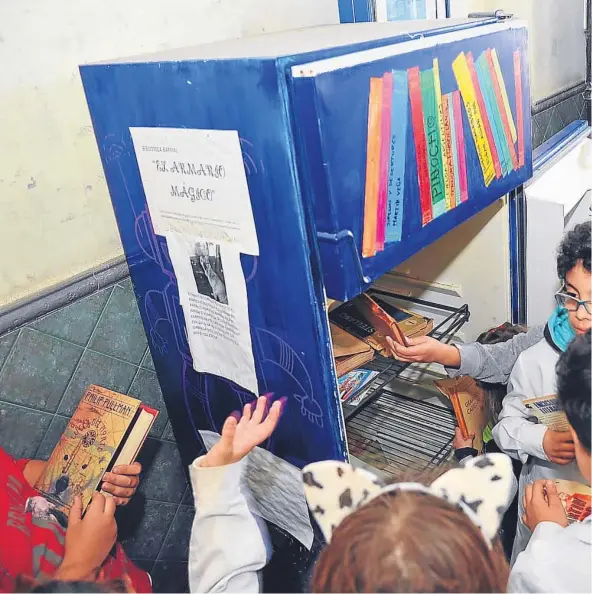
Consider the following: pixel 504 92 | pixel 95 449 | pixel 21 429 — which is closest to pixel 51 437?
pixel 21 429

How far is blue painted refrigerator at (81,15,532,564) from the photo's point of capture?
91 cm

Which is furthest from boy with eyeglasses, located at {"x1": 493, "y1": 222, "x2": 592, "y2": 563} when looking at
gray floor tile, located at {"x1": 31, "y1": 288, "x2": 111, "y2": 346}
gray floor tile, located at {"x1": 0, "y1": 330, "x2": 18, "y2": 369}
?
gray floor tile, located at {"x1": 0, "y1": 330, "x2": 18, "y2": 369}

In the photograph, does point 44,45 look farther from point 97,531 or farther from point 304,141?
point 97,531

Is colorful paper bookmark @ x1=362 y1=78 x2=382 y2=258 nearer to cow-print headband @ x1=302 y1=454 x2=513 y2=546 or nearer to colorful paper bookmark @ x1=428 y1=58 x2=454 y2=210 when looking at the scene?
colorful paper bookmark @ x1=428 y1=58 x2=454 y2=210

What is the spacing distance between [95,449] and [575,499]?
0.93 metres

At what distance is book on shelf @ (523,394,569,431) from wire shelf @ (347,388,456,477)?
0.46m

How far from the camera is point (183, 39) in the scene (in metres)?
1.42

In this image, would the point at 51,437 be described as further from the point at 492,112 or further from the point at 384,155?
the point at 492,112

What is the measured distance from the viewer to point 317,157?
2.97 ft

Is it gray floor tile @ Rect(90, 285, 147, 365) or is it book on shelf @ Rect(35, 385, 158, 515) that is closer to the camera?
book on shelf @ Rect(35, 385, 158, 515)

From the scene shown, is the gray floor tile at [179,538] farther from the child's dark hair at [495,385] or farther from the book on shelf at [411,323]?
the child's dark hair at [495,385]

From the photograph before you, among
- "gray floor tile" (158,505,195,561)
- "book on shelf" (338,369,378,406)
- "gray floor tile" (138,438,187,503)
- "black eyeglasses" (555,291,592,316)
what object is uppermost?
"black eyeglasses" (555,291,592,316)

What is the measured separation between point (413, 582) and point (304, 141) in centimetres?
61

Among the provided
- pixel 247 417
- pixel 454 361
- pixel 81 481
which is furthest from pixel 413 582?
pixel 454 361
